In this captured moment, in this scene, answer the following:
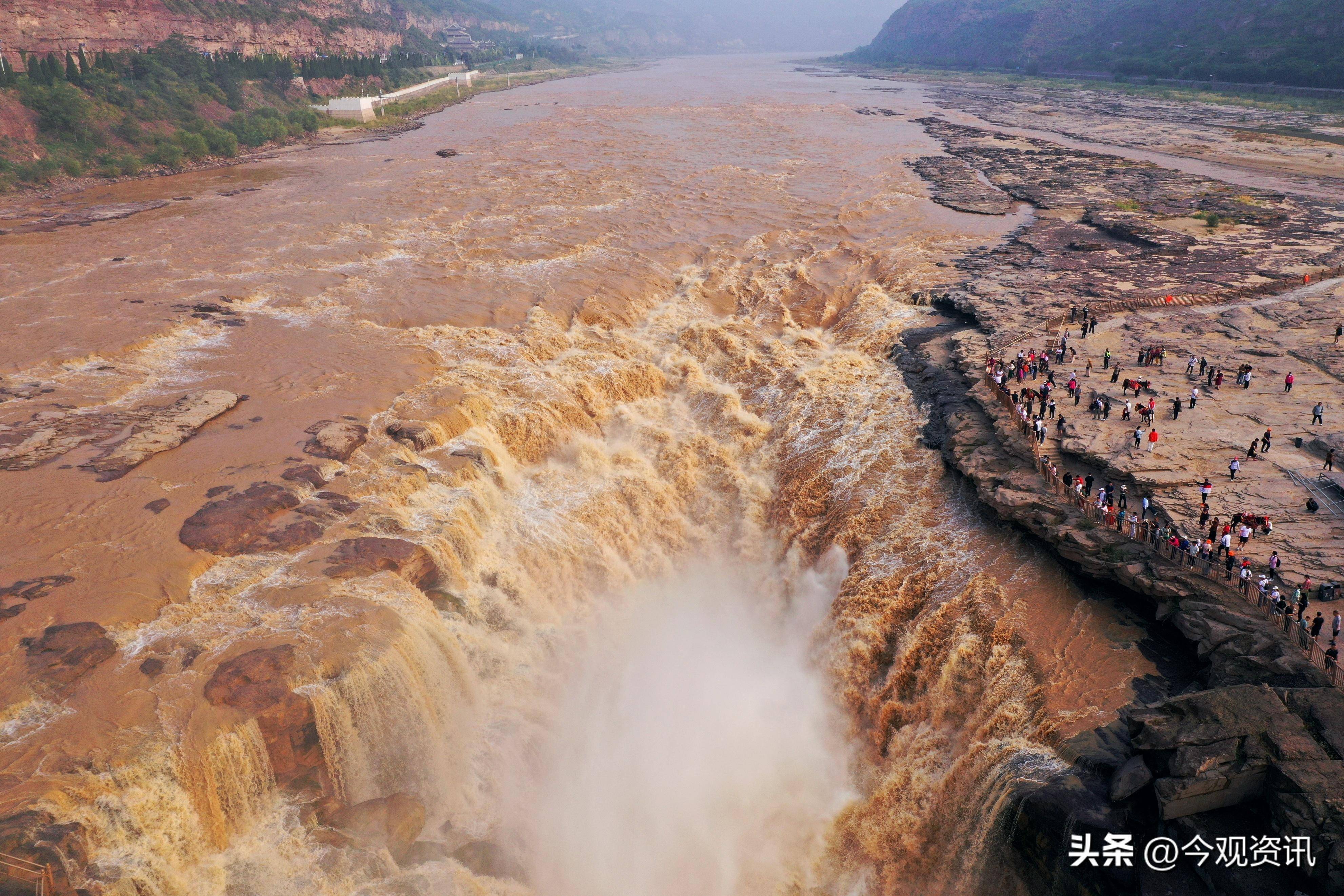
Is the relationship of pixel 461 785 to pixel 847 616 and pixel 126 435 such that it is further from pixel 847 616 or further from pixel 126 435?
pixel 126 435

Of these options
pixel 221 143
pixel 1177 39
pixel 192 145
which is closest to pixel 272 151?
pixel 221 143

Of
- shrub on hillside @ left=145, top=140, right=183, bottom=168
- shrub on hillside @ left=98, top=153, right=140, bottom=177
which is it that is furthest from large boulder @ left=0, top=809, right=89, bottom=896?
shrub on hillside @ left=145, top=140, right=183, bottom=168

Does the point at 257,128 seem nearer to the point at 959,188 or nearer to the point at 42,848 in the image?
the point at 959,188

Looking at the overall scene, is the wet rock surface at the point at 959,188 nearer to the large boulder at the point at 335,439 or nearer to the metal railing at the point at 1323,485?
the metal railing at the point at 1323,485

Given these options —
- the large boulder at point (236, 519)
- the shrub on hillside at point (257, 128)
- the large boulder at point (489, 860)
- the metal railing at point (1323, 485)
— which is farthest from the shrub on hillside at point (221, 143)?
the metal railing at point (1323, 485)

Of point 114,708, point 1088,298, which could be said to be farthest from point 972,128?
point 114,708

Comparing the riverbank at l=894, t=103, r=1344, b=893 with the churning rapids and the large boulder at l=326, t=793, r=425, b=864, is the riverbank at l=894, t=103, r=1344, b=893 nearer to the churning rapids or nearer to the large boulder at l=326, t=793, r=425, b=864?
the churning rapids
